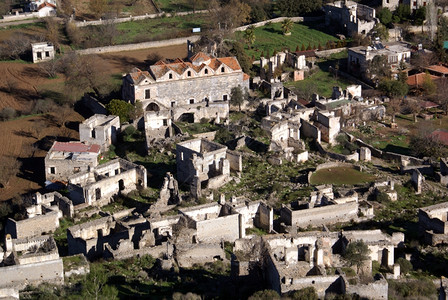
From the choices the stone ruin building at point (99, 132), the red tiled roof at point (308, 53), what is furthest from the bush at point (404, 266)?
the red tiled roof at point (308, 53)

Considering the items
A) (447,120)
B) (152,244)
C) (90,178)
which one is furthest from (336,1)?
(152,244)

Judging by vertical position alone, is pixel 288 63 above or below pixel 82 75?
below

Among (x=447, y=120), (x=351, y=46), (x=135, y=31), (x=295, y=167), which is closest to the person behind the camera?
(x=295, y=167)

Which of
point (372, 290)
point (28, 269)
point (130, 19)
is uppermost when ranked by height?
point (372, 290)

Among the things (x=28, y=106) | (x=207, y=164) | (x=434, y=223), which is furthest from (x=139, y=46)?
(x=434, y=223)

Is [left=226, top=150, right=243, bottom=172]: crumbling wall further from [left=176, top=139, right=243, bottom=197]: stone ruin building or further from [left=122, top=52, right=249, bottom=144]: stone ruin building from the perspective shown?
[left=122, top=52, right=249, bottom=144]: stone ruin building

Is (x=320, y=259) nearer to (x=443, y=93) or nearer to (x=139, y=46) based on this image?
(x=443, y=93)

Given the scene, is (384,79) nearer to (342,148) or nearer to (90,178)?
(342,148)
